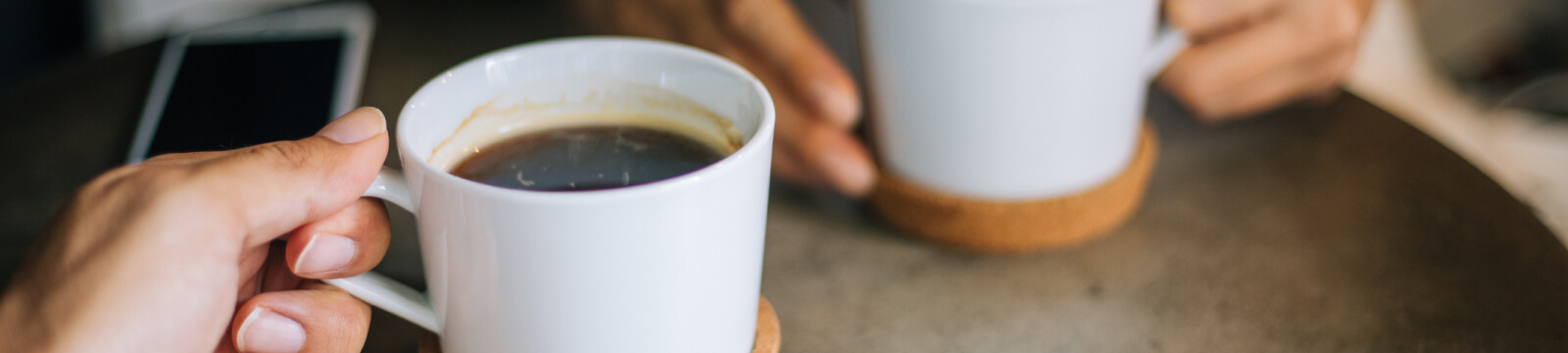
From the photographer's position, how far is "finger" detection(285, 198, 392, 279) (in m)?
0.37

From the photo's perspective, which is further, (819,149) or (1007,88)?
(819,149)

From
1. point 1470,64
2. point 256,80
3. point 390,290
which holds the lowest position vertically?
point 1470,64

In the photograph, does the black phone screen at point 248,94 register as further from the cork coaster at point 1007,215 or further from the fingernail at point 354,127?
the cork coaster at point 1007,215

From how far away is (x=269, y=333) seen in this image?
39cm

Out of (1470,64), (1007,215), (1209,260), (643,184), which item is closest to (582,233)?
A: (643,184)

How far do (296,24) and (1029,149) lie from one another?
0.62m

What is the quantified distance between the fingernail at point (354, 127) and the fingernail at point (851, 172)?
0.25 metres

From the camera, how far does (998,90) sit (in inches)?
A: 17.9

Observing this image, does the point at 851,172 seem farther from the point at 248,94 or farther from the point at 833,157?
the point at 248,94

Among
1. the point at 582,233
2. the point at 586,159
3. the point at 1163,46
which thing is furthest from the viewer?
the point at 1163,46

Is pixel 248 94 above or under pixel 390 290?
under

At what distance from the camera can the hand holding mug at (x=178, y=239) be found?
0.33 m

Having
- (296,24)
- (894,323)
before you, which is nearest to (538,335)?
(894,323)

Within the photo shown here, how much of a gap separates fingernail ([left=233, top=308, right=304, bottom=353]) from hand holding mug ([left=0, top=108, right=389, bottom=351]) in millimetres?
13
